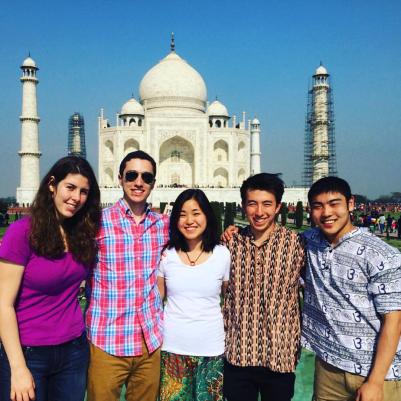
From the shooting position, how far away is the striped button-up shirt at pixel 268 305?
6.46 ft

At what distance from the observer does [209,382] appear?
202cm

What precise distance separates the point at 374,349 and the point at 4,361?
1.46 meters

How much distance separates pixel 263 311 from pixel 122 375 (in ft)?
2.33

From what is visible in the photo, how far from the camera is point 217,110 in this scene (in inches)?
1178

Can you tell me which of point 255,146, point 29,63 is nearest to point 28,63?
point 29,63

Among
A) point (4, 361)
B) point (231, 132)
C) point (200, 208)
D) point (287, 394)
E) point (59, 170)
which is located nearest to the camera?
point (4, 361)

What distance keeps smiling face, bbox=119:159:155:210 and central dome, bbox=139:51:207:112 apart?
27790mm

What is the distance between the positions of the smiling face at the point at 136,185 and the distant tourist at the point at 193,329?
32cm

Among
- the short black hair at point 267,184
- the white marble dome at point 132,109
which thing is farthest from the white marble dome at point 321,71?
the short black hair at point 267,184

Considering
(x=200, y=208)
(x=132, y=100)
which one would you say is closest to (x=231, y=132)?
(x=132, y=100)

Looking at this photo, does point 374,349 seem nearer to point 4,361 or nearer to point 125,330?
point 125,330

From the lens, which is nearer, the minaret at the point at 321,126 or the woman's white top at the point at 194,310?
the woman's white top at the point at 194,310

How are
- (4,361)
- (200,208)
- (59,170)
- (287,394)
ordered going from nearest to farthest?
(4,361) < (59,170) < (287,394) < (200,208)

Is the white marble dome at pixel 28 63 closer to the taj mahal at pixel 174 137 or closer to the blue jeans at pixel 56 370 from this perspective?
the taj mahal at pixel 174 137
